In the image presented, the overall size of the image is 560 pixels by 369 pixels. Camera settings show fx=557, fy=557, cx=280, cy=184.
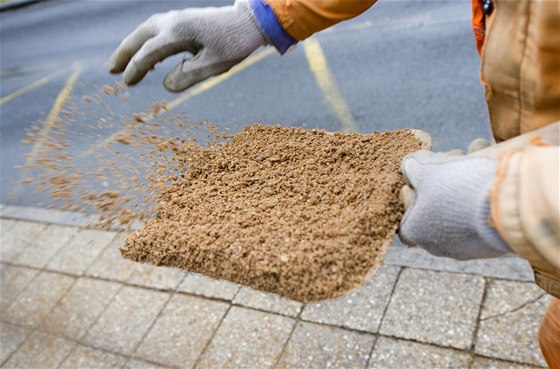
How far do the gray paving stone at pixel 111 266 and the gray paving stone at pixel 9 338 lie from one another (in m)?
0.56

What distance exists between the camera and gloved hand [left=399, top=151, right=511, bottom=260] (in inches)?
52.6

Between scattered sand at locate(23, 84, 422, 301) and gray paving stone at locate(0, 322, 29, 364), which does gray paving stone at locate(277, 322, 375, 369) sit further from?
gray paving stone at locate(0, 322, 29, 364)

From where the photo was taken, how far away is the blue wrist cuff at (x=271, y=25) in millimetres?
1955

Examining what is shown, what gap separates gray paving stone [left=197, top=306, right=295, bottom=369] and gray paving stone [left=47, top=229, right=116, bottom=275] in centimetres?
136

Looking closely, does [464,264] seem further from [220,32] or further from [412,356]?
[220,32]

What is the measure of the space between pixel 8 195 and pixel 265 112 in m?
2.75

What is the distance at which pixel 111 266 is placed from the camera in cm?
398

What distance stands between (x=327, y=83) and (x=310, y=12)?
3.96 metres

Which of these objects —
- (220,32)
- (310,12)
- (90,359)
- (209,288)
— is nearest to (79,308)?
(90,359)

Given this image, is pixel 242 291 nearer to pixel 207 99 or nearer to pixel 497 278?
pixel 497 278

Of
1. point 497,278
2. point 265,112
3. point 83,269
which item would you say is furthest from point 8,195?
point 497,278

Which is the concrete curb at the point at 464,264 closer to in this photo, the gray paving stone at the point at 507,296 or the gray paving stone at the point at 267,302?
the gray paving stone at the point at 507,296

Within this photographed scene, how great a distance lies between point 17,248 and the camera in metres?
4.51

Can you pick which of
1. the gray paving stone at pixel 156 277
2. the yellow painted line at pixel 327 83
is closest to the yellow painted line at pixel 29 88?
the yellow painted line at pixel 327 83
